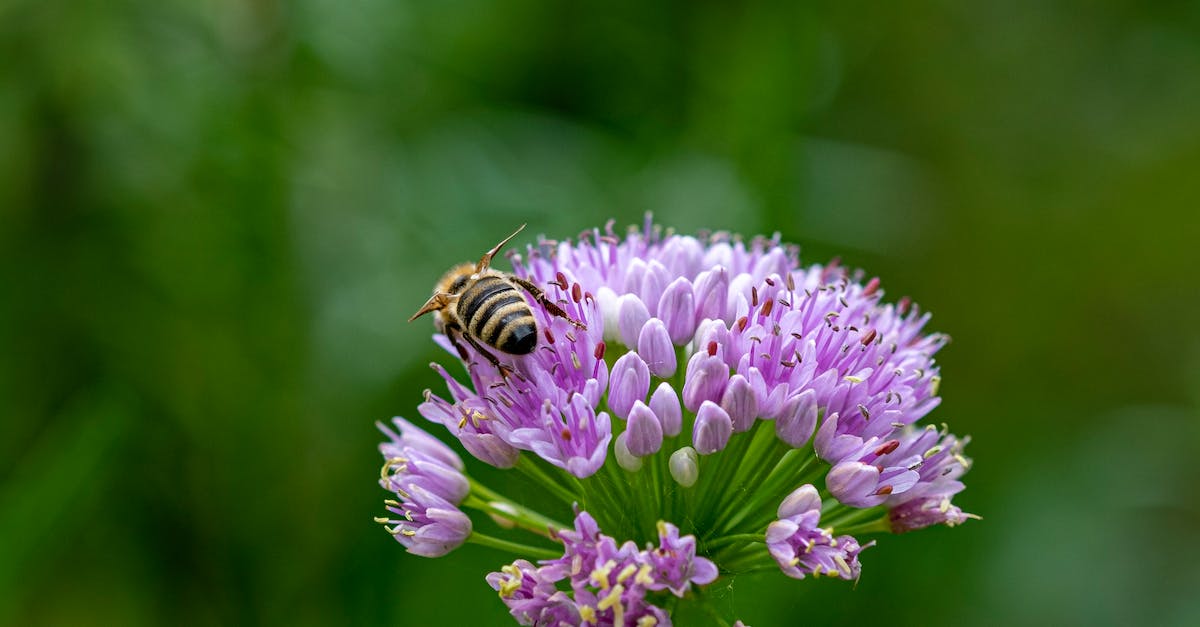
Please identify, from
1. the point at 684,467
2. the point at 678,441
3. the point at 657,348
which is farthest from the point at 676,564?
the point at 657,348

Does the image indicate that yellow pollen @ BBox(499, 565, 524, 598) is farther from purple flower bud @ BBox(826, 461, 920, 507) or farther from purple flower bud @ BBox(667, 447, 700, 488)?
purple flower bud @ BBox(826, 461, 920, 507)

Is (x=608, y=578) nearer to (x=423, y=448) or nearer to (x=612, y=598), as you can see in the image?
(x=612, y=598)

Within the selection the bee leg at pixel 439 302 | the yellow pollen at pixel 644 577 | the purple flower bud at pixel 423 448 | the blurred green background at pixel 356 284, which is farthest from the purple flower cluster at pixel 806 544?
the blurred green background at pixel 356 284

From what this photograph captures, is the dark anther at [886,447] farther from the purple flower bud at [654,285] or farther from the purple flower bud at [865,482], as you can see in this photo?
the purple flower bud at [654,285]

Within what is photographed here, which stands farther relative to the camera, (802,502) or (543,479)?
(543,479)

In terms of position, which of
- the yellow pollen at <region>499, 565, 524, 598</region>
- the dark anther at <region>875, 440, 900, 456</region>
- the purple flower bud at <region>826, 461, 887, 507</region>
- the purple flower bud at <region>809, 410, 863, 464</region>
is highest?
the dark anther at <region>875, 440, 900, 456</region>

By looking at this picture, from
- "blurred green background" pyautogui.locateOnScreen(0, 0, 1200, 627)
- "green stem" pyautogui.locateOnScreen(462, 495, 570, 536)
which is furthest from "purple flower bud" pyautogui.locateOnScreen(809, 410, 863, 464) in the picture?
"blurred green background" pyautogui.locateOnScreen(0, 0, 1200, 627)

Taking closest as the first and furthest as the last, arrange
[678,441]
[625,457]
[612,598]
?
[612,598] < [625,457] < [678,441]
